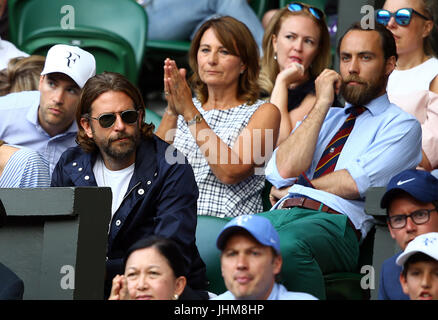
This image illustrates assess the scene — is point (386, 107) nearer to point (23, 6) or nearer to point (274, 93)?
point (274, 93)

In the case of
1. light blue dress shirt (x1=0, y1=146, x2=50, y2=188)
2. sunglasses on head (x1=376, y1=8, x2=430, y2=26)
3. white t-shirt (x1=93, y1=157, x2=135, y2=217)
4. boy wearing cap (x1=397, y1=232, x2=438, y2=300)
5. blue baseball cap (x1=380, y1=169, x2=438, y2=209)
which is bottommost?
boy wearing cap (x1=397, y1=232, x2=438, y2=300)

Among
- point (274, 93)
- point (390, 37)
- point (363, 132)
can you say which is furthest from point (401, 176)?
point (274, 93)

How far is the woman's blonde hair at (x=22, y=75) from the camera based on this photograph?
17.6 ft

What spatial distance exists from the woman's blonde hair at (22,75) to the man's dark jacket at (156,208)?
1411mm

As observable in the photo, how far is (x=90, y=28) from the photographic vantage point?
613 cm

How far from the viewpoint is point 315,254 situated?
13.1ft

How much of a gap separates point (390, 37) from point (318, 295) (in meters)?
1.51

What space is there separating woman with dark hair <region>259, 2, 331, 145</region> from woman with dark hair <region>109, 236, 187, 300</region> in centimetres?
186

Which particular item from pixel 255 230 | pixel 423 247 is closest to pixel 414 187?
pixel 423 247

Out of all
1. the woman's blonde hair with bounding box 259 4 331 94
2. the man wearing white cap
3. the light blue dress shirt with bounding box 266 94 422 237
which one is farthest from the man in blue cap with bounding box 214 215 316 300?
the woman's blonde hair with bounding box 259 4 331 94

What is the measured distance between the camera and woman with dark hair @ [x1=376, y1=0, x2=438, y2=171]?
16.3 feet

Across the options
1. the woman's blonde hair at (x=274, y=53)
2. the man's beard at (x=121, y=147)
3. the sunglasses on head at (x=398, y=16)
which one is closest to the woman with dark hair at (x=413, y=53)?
the sunglasses on head at (x=398, y=16)

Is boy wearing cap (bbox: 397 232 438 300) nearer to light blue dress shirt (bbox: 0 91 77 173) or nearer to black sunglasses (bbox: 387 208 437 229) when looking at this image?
black sunglasses (bbox: 387 208 437 229)

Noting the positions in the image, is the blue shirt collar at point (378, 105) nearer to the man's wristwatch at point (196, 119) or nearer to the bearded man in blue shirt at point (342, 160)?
the bearded man in blue shirt at point (342, 160)
